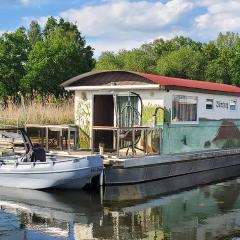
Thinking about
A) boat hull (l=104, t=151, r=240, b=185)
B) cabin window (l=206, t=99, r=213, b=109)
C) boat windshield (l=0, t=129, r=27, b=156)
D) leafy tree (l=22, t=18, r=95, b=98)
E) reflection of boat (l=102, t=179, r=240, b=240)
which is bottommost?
reflection of boat (l=102, t=179, r=240, b=240)

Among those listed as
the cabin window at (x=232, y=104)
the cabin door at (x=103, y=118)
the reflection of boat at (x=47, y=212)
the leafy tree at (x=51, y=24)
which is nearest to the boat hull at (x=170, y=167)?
the reflection of boat at (x=47, y=212)

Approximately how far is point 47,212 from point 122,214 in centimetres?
167

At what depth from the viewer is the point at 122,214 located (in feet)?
39.0

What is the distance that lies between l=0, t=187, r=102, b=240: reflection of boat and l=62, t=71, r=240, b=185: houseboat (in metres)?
1.90

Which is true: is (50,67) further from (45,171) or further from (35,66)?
(45,171)

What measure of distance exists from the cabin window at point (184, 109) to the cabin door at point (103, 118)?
2.36 m

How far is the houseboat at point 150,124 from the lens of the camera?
51.0 feet

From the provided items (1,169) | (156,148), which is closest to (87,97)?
(156,148)

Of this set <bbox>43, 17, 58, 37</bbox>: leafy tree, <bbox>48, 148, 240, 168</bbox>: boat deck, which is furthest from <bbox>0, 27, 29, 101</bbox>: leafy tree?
<bbox>48, 148, 240, 168</bbox>: boat deck

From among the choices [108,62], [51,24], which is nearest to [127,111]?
[108,62]

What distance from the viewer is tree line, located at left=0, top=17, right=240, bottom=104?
31531mm

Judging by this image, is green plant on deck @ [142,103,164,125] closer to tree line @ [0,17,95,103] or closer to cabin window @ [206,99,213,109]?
cabin window @ [206,99,213,109]

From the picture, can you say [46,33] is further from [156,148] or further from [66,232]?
[66,232]

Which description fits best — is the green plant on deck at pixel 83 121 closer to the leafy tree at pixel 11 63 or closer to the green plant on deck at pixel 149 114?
the green plant on deck at pixel 149 114
